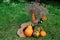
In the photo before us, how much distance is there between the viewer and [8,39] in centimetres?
447

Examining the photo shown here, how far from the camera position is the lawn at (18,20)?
4645mm

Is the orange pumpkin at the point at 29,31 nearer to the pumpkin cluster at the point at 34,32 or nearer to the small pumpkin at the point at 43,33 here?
the pumpkin cluster at the point at 34,32

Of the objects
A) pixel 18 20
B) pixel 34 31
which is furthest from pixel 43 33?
pixel 18 20

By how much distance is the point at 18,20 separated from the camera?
5.31 m

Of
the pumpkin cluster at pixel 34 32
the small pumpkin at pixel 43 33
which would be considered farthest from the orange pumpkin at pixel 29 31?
the small pumpkin at pixel 43 33

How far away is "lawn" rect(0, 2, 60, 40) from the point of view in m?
4.64

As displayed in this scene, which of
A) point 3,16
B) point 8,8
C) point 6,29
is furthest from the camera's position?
point 8,8

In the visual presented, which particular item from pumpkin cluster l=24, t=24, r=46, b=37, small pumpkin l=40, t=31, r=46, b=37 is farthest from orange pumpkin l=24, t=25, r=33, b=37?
small pumpkin l=40, t=31, r=46, b=37

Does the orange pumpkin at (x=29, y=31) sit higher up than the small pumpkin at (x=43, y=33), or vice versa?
the orange pumpkin at (x=29, y=31)

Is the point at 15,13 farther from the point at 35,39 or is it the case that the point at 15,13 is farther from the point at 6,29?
the point at 35,39

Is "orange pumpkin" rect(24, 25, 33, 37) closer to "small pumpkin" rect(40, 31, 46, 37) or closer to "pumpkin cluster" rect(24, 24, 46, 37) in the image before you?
"pumpkin cluster" rect(24, 24, 46, 37)

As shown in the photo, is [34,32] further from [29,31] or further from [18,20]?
[18,20]

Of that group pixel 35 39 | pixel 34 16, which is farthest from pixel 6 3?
pixel 35 39

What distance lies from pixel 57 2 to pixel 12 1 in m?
1.34
